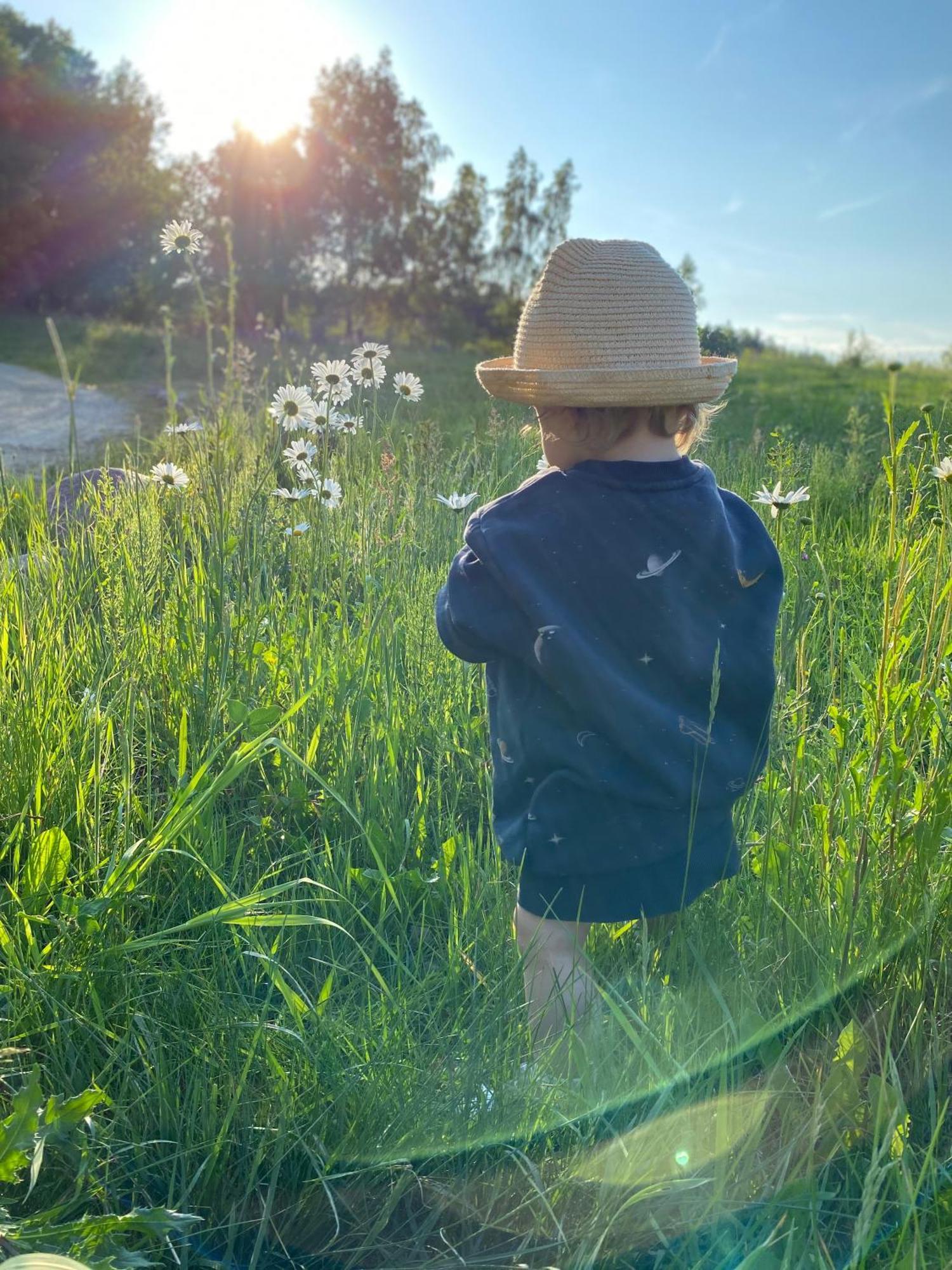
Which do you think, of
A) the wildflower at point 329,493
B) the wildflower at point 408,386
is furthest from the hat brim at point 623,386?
the wildflower at point 408,386

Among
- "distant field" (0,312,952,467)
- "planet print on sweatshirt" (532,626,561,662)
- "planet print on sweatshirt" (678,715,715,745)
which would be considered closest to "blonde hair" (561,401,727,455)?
"planet print on sweatshirt" (532,626,561,662)

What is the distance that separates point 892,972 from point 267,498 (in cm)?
188

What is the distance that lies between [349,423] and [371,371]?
0.57 feet

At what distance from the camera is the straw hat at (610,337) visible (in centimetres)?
174

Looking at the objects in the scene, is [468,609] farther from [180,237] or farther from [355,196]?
[355,196]

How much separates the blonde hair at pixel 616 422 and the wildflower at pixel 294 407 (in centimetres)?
122

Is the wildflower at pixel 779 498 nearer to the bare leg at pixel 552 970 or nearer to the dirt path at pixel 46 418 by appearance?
the bare leg at pixel 552 970

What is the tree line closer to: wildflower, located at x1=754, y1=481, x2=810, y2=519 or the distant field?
the distant field

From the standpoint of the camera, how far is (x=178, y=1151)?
1.36 metres

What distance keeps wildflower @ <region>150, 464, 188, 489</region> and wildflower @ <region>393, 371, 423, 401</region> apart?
2.50 ft

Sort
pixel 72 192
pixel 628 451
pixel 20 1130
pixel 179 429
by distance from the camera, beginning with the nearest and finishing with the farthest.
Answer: pixel 20 1130 < pixel 628 451 < pixel 179 429 < pixel 72 192

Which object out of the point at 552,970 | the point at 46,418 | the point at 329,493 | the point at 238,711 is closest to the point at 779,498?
the point at 552,970

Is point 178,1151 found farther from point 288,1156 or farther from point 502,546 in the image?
point 502,546

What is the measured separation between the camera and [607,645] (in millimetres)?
1740
